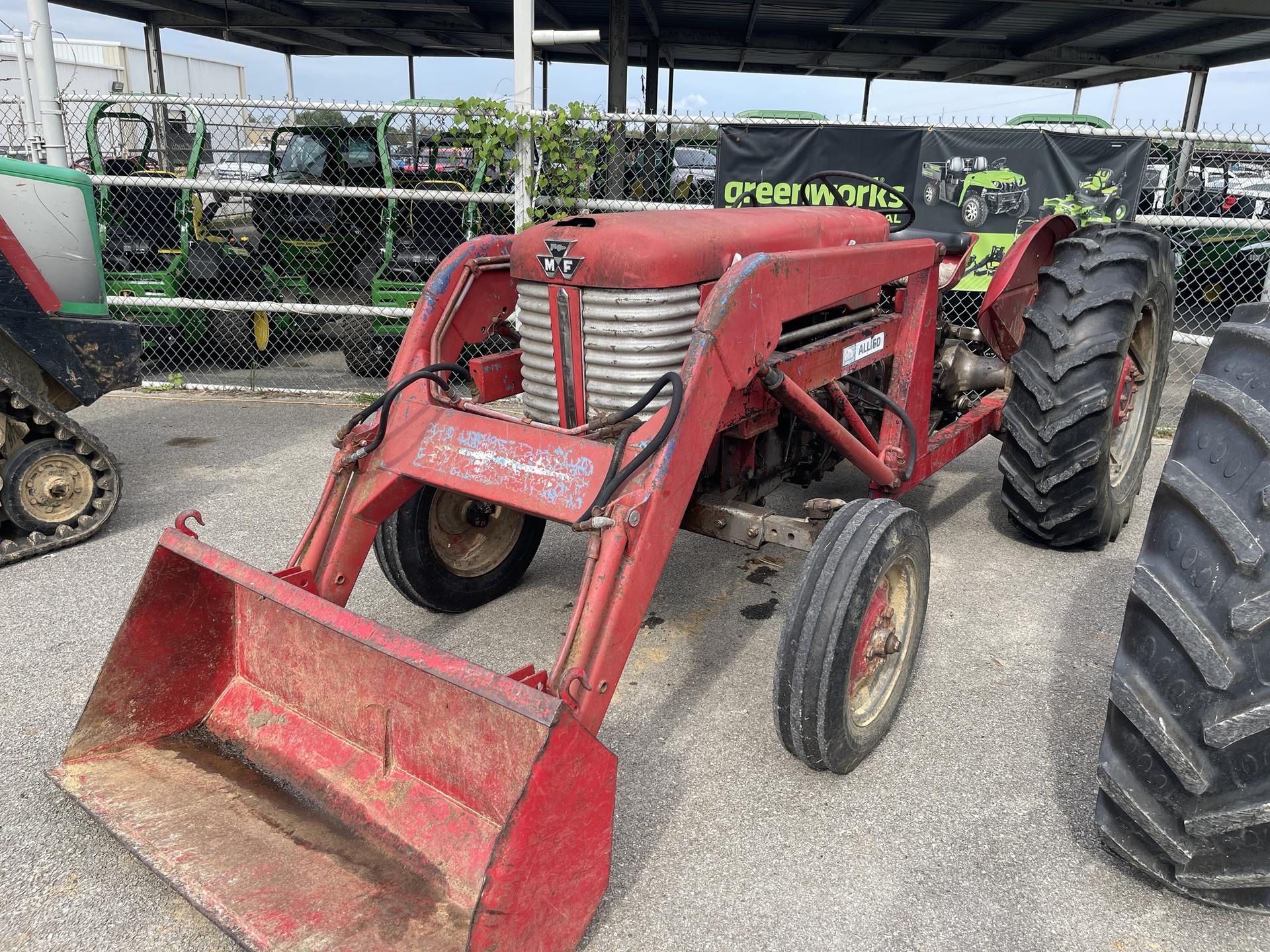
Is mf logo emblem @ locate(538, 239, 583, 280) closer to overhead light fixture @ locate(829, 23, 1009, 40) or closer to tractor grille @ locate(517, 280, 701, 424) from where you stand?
tractor grille @ locate(517, 280, 701, 424)

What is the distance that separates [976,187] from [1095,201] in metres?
0.80

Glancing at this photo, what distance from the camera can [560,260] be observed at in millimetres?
2693

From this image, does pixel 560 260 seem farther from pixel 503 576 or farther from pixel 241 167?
pixel 241 167

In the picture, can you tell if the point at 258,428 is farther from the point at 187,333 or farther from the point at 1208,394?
the point at 1208,394

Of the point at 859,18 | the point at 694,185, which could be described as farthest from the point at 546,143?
the point at 859,18

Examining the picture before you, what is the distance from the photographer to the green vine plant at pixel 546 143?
6.24 metres

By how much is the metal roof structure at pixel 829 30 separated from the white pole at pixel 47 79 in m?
7.71

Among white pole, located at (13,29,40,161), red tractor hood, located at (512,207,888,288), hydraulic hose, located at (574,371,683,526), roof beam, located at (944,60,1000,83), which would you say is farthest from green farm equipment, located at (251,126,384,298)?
roof beam, located at (944,60,1000,83)

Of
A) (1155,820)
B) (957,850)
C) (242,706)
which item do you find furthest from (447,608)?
(1155,820)

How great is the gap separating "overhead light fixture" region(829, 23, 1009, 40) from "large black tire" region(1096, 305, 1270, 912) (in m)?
14.1

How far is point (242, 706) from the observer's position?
2.64 meters

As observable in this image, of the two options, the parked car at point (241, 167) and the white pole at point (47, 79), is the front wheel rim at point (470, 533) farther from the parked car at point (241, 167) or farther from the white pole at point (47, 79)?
the white pole at point (47, 79)

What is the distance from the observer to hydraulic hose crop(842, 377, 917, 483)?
3.38 meters

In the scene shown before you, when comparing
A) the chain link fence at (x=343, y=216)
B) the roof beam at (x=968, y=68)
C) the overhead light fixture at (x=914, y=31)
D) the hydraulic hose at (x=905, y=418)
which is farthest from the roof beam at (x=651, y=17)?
the hydraulic hose at (x=905, y=418)
